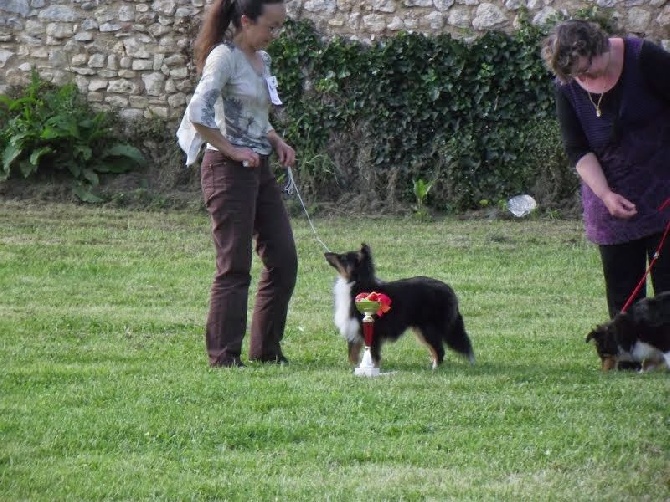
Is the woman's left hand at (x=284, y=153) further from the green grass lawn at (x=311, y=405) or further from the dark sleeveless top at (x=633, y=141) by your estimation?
the dark sleeveless top at (x=633, y=141)

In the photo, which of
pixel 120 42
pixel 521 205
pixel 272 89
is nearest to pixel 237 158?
pixel 272 89

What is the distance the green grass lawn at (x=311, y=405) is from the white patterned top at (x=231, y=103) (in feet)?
4.17

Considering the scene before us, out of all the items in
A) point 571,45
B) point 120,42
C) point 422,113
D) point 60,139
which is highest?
point 571,45

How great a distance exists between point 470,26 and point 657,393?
858 centimetres

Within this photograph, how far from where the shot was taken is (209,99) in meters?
6.96

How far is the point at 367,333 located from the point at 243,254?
81cm

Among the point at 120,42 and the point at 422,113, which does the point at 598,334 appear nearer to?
the point at 422,113

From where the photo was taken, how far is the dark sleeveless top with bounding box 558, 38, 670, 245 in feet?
22.0

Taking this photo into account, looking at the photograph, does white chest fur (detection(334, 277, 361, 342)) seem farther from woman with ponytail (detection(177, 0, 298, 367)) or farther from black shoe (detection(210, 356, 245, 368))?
black shoe (detection(210, 356, 245, 368))

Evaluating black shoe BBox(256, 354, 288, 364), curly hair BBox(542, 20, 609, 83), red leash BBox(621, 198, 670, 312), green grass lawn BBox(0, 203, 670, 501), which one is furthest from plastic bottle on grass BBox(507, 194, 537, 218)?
curly hair BBox(542, 20, 609, 83)

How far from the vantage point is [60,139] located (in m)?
14.8

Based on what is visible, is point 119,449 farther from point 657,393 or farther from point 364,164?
point 364,164

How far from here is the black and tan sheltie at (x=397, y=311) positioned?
24.2 feet

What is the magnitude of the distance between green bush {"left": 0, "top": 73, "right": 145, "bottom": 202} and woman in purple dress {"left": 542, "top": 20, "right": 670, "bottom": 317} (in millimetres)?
8521
